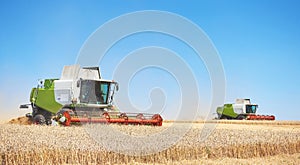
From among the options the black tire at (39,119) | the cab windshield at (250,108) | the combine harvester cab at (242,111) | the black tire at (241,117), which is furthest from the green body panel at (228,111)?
the black tire at (39,119)

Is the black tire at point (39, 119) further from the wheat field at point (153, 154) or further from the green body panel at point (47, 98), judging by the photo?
the wheat field at point (153, 154)

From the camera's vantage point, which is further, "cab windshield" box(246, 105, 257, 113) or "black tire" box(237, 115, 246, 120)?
"cab windshield" box(246, 105, 257, 113)

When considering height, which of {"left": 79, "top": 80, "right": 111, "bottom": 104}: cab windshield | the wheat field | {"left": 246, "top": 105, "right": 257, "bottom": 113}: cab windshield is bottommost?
the wheat field

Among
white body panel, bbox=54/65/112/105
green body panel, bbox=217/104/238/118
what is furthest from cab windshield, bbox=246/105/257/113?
white body panel, bbox=54/65/112/105

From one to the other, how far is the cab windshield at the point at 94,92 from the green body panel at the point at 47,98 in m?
1.46

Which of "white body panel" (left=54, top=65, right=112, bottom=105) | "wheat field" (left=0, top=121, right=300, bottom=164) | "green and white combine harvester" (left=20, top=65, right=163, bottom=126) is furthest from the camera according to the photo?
"white body panel" (left=54, top=65, right=112, bottom=105)

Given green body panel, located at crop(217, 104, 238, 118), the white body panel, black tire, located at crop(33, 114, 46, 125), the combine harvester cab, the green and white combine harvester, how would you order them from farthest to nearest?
green body panel, located at crop(217, 104, 238, 118) → the combine harvester cab → black tire, located at crop(33, 114, 46, 125) → the white body panel → the green and white combine harvester

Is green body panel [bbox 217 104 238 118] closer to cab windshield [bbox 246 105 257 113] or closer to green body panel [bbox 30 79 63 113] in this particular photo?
cab windshield [bbox 246 105 257 113]

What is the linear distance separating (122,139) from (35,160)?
10.4ft

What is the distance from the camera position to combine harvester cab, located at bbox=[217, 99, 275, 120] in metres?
38.6

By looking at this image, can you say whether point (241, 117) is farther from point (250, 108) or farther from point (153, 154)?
point (153, 154)

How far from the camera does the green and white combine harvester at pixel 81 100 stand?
600 inches

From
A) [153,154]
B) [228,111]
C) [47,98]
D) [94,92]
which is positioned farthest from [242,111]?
[153,154]

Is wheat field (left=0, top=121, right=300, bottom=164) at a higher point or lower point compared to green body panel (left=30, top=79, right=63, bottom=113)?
lower
